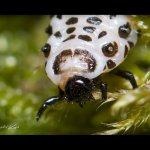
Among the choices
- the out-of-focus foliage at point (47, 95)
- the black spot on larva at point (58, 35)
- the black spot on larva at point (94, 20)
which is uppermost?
the black spot on larva at point (94, 20)

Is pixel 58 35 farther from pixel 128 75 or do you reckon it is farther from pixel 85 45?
pixel 128 75

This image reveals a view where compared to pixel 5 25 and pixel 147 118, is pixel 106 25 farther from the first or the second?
pixel 5 25

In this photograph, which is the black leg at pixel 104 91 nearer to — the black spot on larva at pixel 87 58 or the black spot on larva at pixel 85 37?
the black spot on larva at pixel 87 58

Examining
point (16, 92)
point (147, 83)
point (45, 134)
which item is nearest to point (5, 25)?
point (16, 92)

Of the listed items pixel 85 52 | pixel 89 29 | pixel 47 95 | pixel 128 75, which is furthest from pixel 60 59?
pixel 47 95

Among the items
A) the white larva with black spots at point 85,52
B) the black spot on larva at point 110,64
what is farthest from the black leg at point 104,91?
the black spot on larva at point 110,64

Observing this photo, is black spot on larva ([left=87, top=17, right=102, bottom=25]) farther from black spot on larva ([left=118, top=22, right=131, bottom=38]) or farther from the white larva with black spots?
black spot on larva ([left=118, top=22, right=131, bottom=38])

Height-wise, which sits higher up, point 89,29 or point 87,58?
point 89,29

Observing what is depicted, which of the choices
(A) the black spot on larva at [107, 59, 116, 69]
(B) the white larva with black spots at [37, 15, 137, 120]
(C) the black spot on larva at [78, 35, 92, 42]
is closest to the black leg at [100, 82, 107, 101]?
(B) the white larva with black spots at [37, 15, 137, 120]
